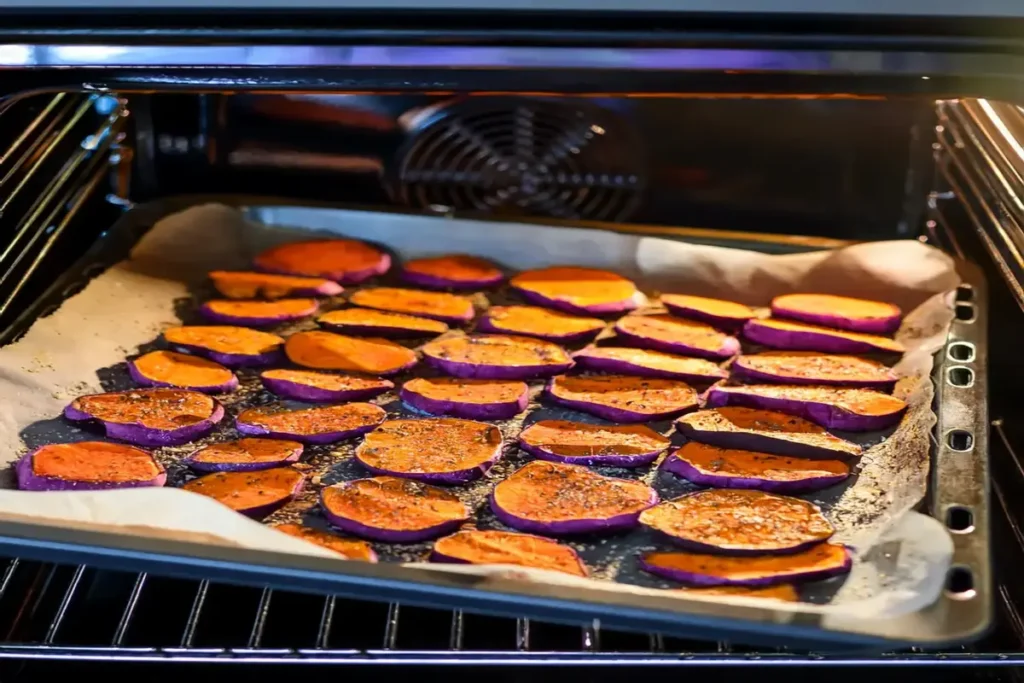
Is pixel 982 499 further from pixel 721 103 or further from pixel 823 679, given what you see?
pixel 721 103

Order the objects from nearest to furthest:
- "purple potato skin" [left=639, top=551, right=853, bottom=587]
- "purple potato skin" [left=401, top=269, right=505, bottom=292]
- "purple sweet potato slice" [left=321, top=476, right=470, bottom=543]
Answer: "purple potato skin" [left=639, top=551, right=853, bottom=587], "purple sweet potato slice" [left=321, top=476, right=470, bottom=543], "purple potato skin" [left=401, top=269, right=505, bottom=292]

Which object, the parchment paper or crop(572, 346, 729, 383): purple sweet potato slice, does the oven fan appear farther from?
crop(572, 346, 729, 383): purple sweet potato slice

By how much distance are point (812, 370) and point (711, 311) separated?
215 millimetres

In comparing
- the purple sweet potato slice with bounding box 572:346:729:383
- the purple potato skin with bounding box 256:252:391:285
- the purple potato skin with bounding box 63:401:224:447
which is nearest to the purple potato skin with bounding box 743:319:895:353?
the purple sweet potato slice with bounding box 572:346:729:383

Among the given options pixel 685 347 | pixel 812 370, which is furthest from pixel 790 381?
pixel 685 347

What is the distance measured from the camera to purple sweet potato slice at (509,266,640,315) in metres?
1.81

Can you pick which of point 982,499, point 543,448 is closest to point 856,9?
point 982,499

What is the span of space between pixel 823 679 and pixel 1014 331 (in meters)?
0.65

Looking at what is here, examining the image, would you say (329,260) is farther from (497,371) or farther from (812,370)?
(812,370)

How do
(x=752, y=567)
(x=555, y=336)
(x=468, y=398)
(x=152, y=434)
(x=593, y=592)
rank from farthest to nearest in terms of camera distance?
(x=555, y=336) < (x=468, y=398) < (x=152, y=434) < (x=752, y=567) < (x=593, y=592)

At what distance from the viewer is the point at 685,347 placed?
66.1 inches

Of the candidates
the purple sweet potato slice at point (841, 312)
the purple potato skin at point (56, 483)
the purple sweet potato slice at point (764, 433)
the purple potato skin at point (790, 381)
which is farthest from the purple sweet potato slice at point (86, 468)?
the purple sweet potato slice at point (841, 312)

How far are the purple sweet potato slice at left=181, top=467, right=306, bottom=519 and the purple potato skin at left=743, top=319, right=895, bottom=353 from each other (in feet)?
2.56

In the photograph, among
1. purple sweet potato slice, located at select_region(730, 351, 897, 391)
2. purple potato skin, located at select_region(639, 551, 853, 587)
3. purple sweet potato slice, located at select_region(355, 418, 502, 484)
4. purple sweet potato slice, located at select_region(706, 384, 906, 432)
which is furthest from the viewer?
purple sweet potato slice, located at select_region(730, 351, 897, 391)
